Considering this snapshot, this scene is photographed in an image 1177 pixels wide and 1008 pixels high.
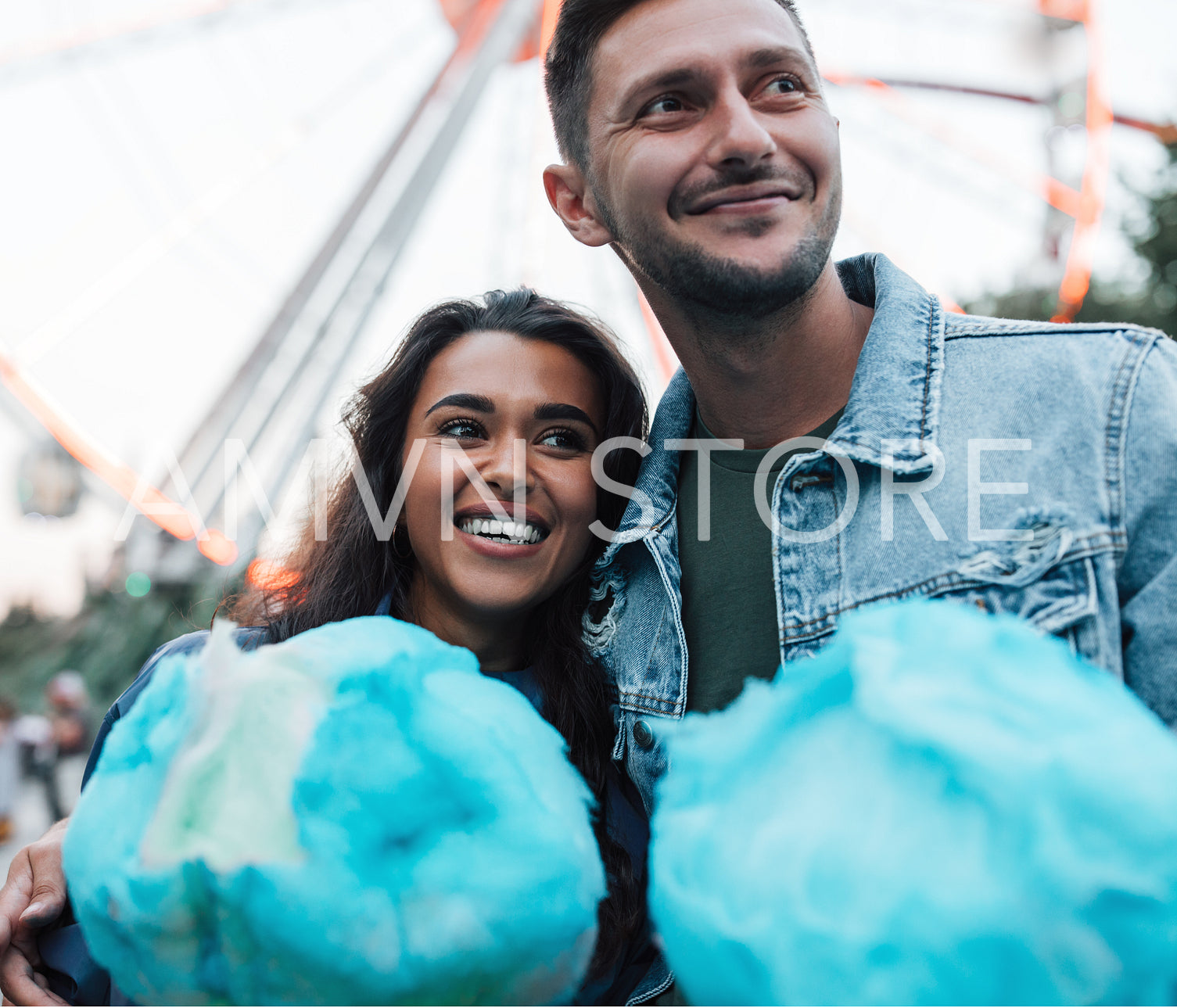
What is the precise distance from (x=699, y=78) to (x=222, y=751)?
120 centimetres

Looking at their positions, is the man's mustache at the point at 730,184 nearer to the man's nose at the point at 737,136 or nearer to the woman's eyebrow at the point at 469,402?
the man's nose at the point at 737,136

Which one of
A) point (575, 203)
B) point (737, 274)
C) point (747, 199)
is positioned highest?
point (575, 203)

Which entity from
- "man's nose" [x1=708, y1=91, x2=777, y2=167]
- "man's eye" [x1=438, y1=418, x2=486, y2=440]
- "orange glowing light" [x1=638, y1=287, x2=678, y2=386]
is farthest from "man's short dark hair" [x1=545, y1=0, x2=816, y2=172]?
"orange glowing light" [x1=638, y1=287, x2=678, y2=386]

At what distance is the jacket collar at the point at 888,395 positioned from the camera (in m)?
1.33

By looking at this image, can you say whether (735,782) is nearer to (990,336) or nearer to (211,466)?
(990,336)

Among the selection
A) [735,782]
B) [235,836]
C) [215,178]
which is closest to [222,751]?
[235,836]

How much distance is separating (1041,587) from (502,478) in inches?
33.2

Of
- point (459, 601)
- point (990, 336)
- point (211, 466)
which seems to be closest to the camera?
point (990, 336)

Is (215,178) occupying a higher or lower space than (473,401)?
higher

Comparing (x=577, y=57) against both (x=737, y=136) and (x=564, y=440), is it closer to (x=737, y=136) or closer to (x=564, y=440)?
(x=737, y=136)

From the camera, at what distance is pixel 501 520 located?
1.59 metres

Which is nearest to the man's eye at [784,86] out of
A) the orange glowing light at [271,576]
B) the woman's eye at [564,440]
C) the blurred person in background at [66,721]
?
the woman's eye at [564,440]

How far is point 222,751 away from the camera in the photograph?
893mm

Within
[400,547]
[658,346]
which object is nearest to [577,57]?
[400,547]
